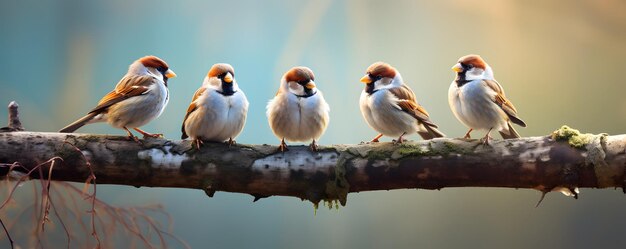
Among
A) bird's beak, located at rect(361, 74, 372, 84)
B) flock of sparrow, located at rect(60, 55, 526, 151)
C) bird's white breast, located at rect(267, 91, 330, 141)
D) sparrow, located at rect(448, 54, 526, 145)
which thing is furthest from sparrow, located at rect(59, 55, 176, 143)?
sparrow, located at rect(448, 54, 526, 145)

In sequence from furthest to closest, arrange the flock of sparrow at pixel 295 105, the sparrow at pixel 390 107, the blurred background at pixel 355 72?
the blurred background at pixel 355 72 → the sparrow at pixel 390 107 → the flock of sparrow at pixel 295 105

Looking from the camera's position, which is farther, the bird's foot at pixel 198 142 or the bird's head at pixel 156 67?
the bird's head at pixel 156 67

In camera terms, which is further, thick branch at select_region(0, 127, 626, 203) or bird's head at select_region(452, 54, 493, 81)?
bird's head at select_region(452, 54, 493, 81)

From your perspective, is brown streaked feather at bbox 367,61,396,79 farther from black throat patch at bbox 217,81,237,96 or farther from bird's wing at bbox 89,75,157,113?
bird's wing at bbox 89,75,157,113

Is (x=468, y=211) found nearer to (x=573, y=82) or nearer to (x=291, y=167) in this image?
(x=573, y=82)

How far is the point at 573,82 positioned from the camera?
3385mm

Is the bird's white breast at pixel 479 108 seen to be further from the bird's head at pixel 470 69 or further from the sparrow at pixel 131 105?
the sparrow at pixel 131 105

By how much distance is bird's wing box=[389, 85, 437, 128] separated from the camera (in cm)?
233

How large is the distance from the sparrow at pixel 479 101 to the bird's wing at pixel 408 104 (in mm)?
132

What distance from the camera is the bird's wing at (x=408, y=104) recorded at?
7.64ft

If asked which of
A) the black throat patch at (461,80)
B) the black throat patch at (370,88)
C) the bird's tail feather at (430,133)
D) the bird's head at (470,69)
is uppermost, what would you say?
the bird's head at (470,69)

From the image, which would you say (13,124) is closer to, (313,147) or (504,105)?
(313,147)

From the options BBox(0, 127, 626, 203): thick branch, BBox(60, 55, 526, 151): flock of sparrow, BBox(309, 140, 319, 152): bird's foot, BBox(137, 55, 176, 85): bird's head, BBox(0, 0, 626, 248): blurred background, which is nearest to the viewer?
BBox(0, 127, 626, 203): thick branch

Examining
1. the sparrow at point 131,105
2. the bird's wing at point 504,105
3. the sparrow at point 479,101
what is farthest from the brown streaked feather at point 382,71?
the sparrow at point 131,105
